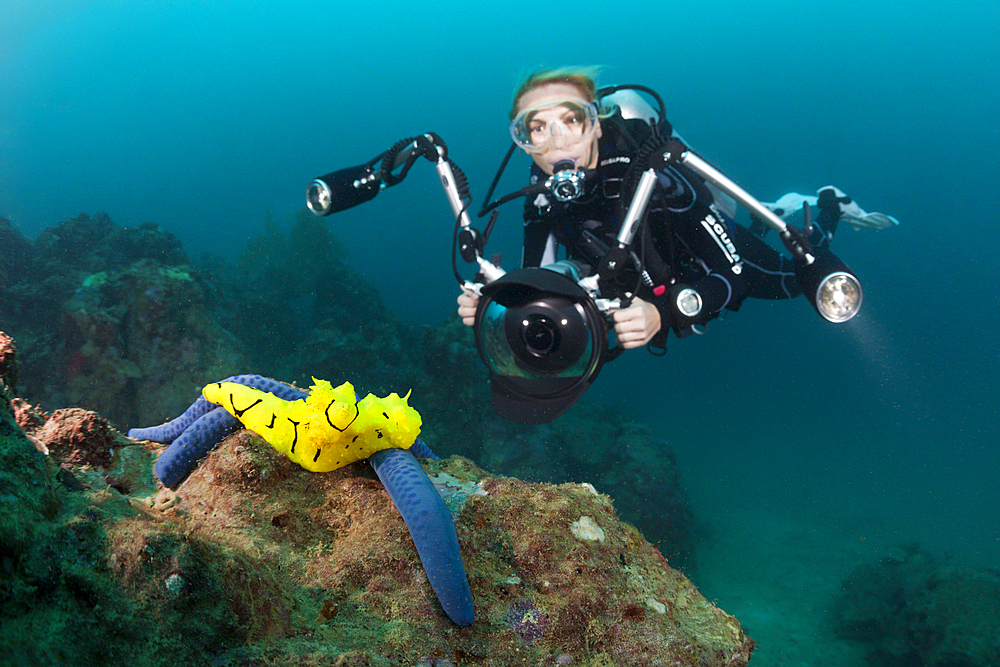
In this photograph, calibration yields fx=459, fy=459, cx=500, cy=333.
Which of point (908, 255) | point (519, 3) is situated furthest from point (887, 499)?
point (519, 3)

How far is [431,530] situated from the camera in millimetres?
1580

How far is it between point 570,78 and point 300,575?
3.95 meters

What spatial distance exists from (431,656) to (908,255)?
55.9 meters

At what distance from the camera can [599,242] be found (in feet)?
12.4

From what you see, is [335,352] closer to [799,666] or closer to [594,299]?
[594,299]

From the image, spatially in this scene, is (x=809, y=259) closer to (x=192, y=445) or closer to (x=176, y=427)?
(x=192, y=445)

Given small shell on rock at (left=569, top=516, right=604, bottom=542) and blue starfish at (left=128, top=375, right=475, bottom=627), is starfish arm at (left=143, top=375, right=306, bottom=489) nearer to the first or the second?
blue starfish at (left=128, top=375, right=475, bottom=627)

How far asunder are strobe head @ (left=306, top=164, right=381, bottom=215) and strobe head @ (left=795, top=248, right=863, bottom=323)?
2.91m

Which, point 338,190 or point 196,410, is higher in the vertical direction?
point 338,190

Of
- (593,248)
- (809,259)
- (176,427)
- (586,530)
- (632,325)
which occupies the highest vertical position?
(809,259)

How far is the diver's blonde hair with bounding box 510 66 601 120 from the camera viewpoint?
382cm

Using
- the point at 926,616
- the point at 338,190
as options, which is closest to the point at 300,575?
the point at 338,190

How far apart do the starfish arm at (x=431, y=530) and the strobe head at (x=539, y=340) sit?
98cm

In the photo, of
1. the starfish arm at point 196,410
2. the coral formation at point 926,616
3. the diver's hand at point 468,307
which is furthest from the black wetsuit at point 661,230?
the coral formation at point 926,616
